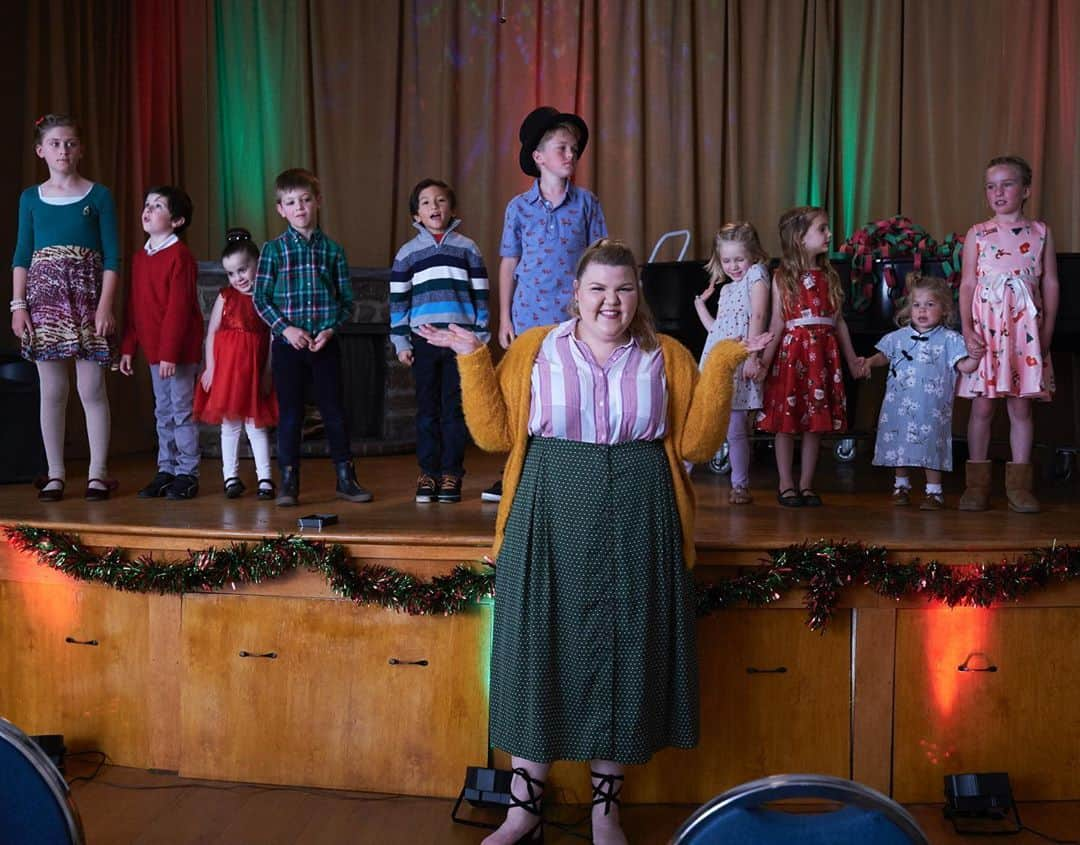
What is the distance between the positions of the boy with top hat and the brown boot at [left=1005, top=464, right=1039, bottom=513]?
1.49 metres

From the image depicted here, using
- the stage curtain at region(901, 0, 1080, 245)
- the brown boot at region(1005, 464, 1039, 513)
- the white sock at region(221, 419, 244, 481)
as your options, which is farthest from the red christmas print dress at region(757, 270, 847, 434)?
the stage curtain at region(901, 0, 1080, 245)

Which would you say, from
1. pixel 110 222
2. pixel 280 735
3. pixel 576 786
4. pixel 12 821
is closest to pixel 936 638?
pixel 576 786

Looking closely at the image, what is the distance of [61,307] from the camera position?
3893 mm

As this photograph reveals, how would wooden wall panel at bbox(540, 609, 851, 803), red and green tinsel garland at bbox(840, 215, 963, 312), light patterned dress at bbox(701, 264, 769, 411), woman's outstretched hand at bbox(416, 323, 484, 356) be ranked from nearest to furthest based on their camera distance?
1. woman's outstretched hand at bbox(416, 323, 484, 356)
2. wooden wall panel at bbox(540, 609, 851, 803)
3. light patterned dress at bbox(701, 264, 769, 411)
4. red and green tinsel garland at bbox(840, 215, 963, 312)

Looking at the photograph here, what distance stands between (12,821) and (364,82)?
19.1 ft

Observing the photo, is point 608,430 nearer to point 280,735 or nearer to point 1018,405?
point 280,735

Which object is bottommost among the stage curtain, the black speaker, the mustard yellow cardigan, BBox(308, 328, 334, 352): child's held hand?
the black speaker

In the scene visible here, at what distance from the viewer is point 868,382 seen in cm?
625

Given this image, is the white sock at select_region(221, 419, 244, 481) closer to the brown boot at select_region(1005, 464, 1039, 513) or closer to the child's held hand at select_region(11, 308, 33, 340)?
the child's held hand at select_region(11, 308, 33, 340)

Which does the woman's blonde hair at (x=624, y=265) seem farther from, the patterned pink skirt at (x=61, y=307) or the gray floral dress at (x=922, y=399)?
the patterned pink skirt at (x=61, y=307)

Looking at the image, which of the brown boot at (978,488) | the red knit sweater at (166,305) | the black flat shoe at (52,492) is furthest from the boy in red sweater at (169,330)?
the brown boot at (978,488)

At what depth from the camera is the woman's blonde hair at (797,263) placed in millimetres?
3938

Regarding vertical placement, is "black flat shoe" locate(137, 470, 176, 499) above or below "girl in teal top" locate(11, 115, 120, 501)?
below

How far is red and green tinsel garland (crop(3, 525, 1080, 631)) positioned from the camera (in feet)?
9.70
